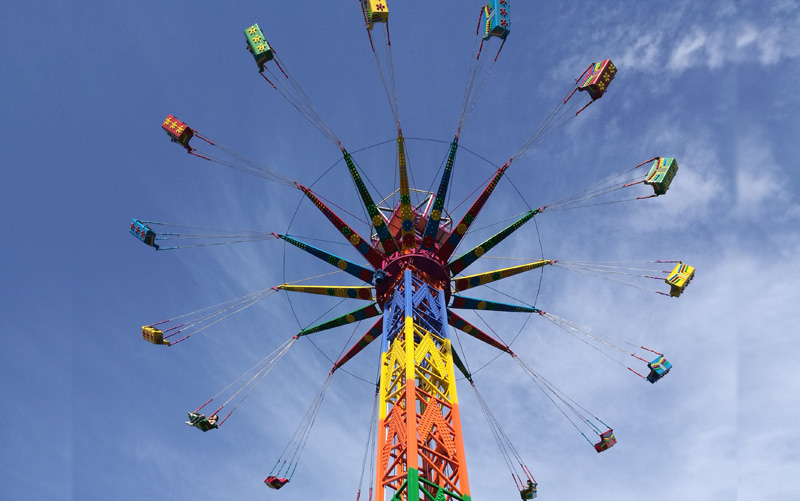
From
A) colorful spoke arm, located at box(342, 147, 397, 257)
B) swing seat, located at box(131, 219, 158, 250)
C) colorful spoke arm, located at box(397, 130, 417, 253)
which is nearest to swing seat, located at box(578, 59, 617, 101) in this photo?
colorful spoke arm, located at box(397, 130, 417, 253)

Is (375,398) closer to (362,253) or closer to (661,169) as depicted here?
(362,253)

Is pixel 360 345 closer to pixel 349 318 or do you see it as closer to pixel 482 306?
pixel 349 318

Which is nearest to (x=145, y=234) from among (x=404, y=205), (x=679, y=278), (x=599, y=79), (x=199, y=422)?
(x=199, y=422)

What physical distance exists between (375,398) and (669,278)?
41.8 ft

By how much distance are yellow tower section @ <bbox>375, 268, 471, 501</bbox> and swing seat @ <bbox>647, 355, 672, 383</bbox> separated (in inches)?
345

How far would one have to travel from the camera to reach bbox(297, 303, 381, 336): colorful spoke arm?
81.9ft

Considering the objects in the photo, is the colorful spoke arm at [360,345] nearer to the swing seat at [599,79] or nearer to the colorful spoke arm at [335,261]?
the colorful spoke arm at [335,261]

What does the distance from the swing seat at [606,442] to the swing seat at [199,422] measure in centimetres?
1466

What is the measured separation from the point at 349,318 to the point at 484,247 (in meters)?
6.21

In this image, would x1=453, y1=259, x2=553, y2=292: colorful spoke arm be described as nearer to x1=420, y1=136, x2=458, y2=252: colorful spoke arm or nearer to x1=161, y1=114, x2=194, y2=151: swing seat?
x1=420, y1=136, x2=458, y2=252: colorful spoke arm

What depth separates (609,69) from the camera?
23.8 meters

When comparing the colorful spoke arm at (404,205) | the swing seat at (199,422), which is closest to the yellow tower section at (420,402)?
the colorful spoke arm at (404,205)

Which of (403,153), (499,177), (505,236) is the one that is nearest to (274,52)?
(403,153)

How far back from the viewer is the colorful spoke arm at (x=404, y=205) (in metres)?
22.7
